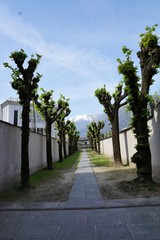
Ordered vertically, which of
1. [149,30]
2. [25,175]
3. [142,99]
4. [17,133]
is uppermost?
[149,30]

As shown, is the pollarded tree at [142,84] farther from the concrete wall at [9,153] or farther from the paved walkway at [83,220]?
the concrete wall at [9,153]

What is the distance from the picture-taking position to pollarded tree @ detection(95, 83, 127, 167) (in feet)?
45.6

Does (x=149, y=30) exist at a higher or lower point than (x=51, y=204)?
higher

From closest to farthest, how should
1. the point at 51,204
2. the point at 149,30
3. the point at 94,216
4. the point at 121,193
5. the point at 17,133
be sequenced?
the point at 94,216 → the point at 51,204 → the point at 121,193 → the point at 149,30 → the point at 17,133

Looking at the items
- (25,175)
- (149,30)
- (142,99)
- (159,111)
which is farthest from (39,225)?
(149,30)

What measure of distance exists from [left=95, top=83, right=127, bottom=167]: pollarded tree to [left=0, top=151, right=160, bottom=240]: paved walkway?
8198 mm

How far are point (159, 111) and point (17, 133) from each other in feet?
19.7

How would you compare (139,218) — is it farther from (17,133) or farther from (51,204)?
(17,133)

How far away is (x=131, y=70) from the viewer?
309 inches

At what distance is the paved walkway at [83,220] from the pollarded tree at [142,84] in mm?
2183

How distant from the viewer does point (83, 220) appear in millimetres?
4316

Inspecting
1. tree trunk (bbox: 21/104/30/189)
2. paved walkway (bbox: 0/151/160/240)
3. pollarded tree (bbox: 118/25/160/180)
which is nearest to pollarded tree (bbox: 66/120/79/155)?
tree trunk (bbox: 21/104/30/189)

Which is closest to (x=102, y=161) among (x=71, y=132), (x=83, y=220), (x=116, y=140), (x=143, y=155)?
(x=116, y=140)

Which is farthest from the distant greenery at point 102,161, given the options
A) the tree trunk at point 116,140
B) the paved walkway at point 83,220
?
the paved walkway at point 83,220
